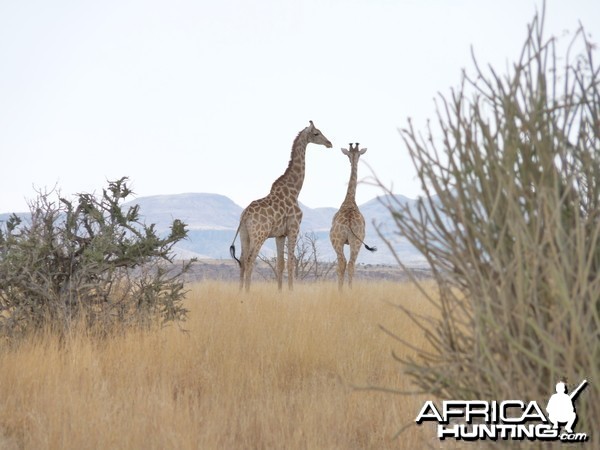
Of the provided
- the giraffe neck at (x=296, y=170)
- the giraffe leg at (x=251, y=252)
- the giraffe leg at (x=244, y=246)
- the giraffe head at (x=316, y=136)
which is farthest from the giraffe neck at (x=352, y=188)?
the giraffe leg at (x=244, y=246)

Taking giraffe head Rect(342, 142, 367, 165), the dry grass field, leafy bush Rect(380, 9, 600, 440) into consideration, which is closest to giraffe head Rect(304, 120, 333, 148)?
giraffe head Rect(342, 142, 367, 165)

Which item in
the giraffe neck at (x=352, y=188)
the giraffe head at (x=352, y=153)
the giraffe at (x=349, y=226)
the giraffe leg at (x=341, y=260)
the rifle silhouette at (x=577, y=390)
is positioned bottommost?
the rifle silhouette at (x=577, y=390)

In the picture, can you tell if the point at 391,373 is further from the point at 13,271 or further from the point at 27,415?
the point at 13,271

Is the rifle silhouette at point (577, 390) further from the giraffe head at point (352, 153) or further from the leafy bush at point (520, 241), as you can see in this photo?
the giraffe head at point (352, 153)

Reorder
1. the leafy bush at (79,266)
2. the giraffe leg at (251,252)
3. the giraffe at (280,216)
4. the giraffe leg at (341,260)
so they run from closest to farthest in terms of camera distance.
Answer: the leafy bush at (79,266)
the giraffe leg at (251,252)
the giraffe at (280,216)
the giraffe leg at (341,260)

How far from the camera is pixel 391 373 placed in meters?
6.19

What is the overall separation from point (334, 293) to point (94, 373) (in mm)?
5675

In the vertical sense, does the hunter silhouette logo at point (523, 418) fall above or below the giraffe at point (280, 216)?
below

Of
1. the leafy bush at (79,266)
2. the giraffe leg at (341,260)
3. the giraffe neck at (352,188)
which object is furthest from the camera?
the giraffe neck at (352,188)

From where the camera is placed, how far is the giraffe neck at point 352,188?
45.1ft

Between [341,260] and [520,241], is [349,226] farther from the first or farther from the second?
[520,241]

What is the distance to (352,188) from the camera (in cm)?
1405

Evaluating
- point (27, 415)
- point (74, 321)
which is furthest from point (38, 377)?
point (74, 321)

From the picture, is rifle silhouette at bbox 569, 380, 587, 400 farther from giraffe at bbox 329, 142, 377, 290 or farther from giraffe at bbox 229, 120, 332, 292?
giraffe at bbox 329, 142, 377, 290
